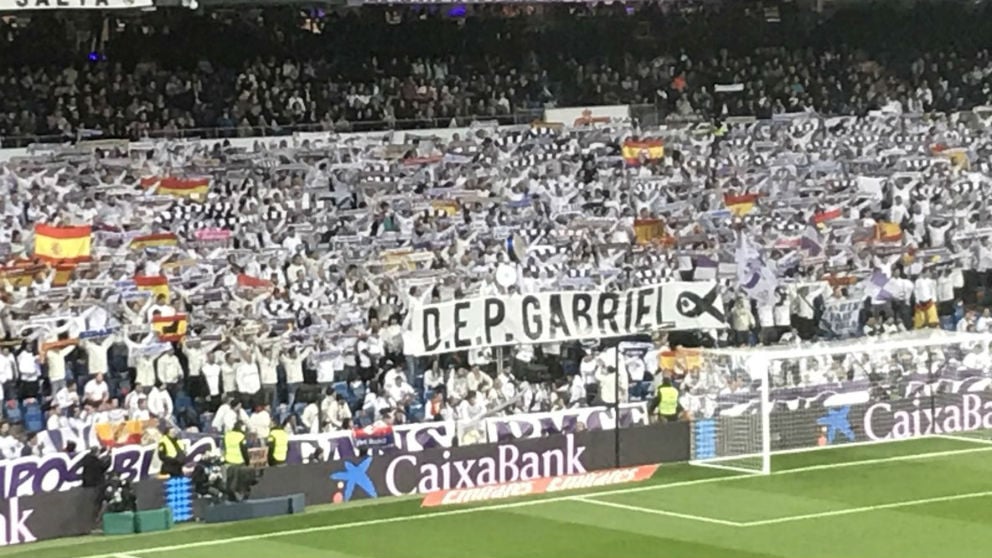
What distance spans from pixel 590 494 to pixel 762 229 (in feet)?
35.0

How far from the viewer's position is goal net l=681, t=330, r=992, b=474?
95.8 feet

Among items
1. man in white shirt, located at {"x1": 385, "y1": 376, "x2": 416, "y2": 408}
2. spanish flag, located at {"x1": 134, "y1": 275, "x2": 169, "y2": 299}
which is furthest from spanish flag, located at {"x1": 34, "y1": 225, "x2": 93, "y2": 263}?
man in white shirt, located at {"x1": 385, "y1": 376, "x2": 416, "y2": 408}

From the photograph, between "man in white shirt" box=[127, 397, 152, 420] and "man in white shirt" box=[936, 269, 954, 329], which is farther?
"man in white shirt" box=[936, 269, 954, 329]

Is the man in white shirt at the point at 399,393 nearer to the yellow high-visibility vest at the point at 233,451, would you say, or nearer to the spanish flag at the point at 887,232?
the yellow high-visibility vest at the point at 233,451

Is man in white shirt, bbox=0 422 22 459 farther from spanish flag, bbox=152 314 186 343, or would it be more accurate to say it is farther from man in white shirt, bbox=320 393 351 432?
man in white shirt, bbox=320 393 351 432

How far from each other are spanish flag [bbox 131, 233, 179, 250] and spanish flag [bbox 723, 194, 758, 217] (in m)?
10.8

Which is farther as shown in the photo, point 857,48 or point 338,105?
point 857,48

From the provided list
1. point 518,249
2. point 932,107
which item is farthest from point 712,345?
point 932,107

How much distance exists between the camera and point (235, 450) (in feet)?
82.7

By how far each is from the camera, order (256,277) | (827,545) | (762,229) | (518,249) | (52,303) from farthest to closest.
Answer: (762,229) → (518,249) → (256,277) → (52,303) → (827,545)

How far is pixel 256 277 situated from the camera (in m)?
31.3

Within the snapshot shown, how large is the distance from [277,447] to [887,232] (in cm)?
1540

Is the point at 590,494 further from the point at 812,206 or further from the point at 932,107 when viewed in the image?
the point at 932,107

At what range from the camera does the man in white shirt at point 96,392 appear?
26978mm
